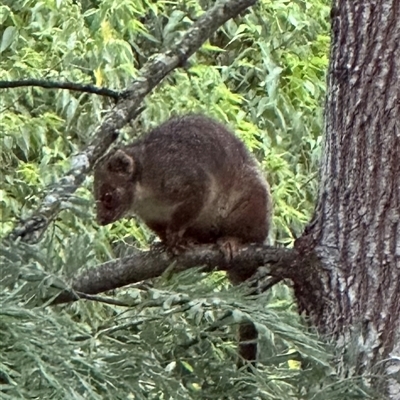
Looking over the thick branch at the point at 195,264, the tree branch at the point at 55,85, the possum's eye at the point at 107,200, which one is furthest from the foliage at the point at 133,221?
the tree branch at the point at 55,85

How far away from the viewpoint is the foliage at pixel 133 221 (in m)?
1.93

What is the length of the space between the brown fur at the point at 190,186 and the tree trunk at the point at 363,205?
724mm

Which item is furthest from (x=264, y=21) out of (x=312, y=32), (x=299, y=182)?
(x=299, y=182)

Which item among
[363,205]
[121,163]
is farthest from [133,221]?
[363,205]

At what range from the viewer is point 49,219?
2.63m

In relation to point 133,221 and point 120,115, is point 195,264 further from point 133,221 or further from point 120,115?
point 133,221

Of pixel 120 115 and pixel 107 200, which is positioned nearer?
pixel 120 115

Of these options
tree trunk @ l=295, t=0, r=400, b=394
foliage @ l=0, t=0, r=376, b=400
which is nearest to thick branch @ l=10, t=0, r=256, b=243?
foliage @ l=0, t=0, r=376, b=400

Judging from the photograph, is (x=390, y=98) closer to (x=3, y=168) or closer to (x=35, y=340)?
(x=35, y=340)

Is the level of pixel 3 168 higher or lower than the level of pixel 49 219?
lower

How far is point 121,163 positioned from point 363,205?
1.10 meters

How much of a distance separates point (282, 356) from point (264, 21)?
3.20 metres

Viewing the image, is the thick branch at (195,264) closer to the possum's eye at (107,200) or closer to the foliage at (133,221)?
the foliage at (133,221)

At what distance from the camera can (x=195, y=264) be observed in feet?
9.52
